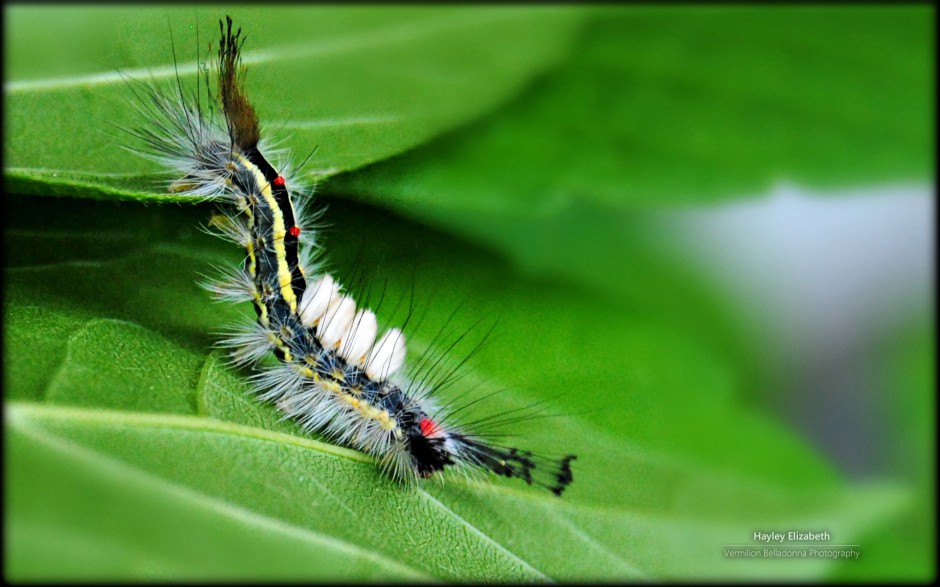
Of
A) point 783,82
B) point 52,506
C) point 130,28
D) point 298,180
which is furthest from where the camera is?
point 298,180

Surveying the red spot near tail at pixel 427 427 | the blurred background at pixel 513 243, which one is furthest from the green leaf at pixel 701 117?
the red spot near tail at pixel 427 427

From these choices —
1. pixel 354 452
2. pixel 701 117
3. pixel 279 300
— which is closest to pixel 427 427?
pixel 354 452

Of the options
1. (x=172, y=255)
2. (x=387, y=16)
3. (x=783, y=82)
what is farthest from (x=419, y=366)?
(x=783, y=82)

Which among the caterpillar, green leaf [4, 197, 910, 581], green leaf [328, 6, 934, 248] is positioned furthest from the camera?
the caterpillar

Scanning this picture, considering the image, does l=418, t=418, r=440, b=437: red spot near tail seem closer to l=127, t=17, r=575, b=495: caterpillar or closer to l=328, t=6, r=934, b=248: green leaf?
l=127, t=17, r=575, b=495: caterpillar

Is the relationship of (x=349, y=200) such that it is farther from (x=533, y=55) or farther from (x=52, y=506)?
(x=52, y=506)

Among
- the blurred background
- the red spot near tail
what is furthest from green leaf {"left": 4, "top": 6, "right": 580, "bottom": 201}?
the red spot near tail
